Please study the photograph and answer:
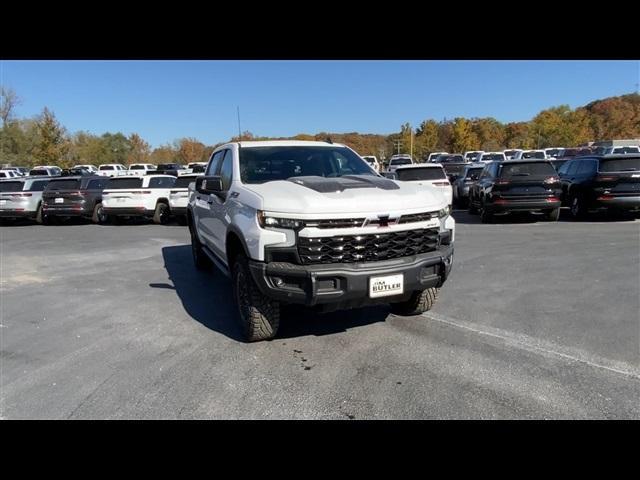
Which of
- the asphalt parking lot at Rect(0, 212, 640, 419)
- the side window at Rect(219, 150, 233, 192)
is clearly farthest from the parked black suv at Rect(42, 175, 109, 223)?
the side window at Rect(219, 150, 233, 192)

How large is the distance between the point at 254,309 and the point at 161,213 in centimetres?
1200

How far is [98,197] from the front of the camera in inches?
624

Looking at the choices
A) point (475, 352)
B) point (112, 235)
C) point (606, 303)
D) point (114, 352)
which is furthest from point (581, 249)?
point (112, 235)

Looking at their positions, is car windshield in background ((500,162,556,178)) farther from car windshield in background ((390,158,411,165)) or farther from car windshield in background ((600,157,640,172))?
car windshield in background ((390,158,411,165))

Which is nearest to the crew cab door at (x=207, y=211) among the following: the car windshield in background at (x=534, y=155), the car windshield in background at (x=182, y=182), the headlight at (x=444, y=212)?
the headlight at (x=444, y=212)

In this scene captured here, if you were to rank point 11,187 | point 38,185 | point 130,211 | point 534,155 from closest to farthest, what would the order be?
point 130,211, point 11,187, point 38,185, point 534,155

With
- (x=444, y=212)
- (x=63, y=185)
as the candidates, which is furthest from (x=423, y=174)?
(x=63, y=185)

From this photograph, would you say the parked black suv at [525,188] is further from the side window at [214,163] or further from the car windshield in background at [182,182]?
the car windshield in background at [182,182]

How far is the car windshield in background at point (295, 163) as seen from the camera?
4.88 m

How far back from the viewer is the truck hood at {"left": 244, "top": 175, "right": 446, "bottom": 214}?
144 inches

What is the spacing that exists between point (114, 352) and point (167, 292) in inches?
85.1

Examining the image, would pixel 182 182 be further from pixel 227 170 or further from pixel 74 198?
pixel 227 170

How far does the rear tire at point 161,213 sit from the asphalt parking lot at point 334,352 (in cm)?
761
